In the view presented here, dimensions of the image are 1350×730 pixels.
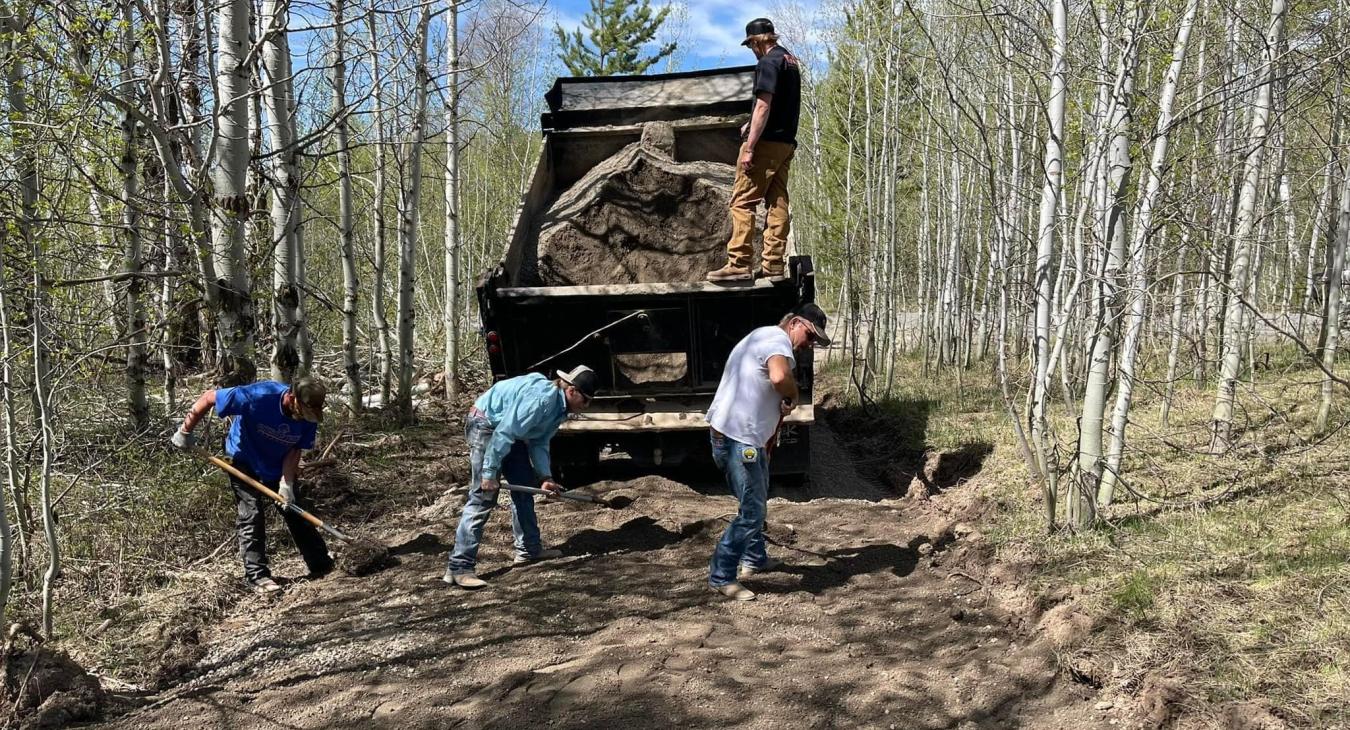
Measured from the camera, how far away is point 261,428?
509cm

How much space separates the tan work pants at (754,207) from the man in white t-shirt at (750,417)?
169 centimetres

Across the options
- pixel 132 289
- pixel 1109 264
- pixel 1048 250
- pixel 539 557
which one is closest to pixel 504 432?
pixel 539 557

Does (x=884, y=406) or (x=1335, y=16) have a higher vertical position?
(x=1335, y=16)

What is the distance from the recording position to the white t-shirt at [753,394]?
4.62 m

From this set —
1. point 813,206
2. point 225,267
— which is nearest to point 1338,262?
point 225,267

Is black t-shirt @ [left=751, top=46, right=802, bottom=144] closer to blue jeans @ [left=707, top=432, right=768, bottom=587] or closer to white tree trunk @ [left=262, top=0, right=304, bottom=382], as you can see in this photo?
blue jeans @ [left=707, top=432, right=768, bottom=587]

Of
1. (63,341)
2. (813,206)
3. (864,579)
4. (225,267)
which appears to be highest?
(813,206)

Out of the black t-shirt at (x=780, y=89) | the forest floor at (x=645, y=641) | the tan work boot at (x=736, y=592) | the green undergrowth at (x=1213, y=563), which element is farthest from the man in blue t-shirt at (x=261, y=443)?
the green undergrowth at (x=1213, y=563)

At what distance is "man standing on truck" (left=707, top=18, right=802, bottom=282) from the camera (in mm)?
6223

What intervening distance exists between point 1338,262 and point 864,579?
4.75 meters

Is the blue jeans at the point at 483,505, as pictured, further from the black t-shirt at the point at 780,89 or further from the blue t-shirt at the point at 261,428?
the black t-shirt at the point at 780,89

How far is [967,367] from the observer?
12742 mm

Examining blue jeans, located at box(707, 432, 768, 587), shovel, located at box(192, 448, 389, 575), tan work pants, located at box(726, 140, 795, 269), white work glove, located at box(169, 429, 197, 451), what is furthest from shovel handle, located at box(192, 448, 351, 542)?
tan work pants, located at box(726, 140, 795, 269)

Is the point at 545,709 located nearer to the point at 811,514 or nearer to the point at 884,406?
the point at 811,514
